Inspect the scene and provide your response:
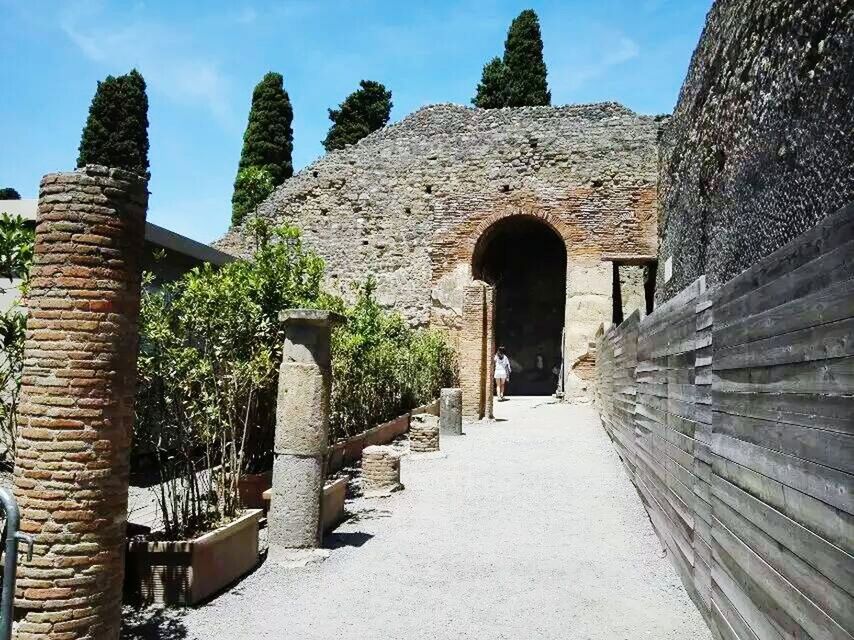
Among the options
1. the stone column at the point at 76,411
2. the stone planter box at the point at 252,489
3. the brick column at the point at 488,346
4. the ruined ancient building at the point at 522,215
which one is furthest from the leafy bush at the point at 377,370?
the stone column at the point at 76,411

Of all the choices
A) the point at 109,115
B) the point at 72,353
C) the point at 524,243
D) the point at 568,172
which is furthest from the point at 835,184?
the point at 109,115

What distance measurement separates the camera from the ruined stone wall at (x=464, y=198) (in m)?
16.1

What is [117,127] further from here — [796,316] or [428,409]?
[796,316]

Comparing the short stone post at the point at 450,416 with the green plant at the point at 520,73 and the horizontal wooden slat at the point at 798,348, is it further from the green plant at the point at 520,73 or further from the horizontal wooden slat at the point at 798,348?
the green plant at the point at 520,73

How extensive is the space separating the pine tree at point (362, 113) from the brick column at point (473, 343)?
1749cm

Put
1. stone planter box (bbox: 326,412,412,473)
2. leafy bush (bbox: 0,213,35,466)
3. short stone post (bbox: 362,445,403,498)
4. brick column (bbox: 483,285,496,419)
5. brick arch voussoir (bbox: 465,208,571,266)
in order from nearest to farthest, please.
A: 1. leafy bush (bbox: 0,213,35,466)
2. short stone post (bbox: 362,445,403,498)
3. stone planter box (bbox: 326,412,412,473)
4. brick column (bbox: 483,285,496,419)
5. brick arch voussoir (bbox: 465,208,571,266)

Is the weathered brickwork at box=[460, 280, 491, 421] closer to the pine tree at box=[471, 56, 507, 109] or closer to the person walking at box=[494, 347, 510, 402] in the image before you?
the person walking at box=[494, 347, 510, 402]

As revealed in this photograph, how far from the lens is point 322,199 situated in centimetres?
1880

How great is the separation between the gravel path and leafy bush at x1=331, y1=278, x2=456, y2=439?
67.7 inches

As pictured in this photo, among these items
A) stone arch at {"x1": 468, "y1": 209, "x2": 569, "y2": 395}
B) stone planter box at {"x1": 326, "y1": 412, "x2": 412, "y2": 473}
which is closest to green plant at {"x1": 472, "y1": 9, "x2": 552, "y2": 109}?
stone arch at {"x1": 468, "y1": 209, "x2": 569, "y2": 395}

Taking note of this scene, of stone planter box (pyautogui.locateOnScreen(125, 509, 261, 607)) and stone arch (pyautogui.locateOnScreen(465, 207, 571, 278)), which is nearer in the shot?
stone planter box (pyautogui.locateOnScreen(125, 509, 261, 607))

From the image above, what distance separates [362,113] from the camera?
1200 inches

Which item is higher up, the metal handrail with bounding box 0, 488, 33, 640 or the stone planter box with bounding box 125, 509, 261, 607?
the metal handrail with bounding box 0, 488, 33, 640

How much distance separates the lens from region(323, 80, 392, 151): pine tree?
3017 cm
